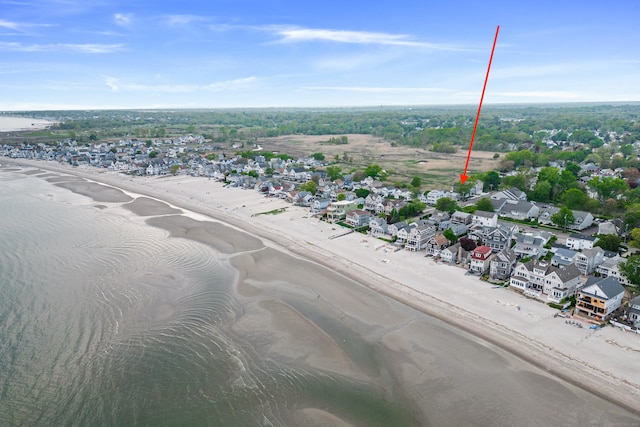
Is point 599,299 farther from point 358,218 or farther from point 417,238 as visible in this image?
point 358,218

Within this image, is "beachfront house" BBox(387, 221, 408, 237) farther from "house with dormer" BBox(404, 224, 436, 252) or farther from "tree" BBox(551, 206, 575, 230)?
"tree" BBox(551, 206, 575, 230)

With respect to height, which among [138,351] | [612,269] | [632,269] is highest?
[632,269]

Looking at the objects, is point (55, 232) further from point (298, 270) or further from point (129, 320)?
point (298, 270)

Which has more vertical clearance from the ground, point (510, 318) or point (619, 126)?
point (510, 318)

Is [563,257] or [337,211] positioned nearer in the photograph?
[563,257]

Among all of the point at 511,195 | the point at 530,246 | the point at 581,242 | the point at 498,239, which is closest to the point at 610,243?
the point at 581,242

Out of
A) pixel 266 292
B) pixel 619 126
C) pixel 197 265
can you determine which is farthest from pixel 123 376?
pixel 619 126
